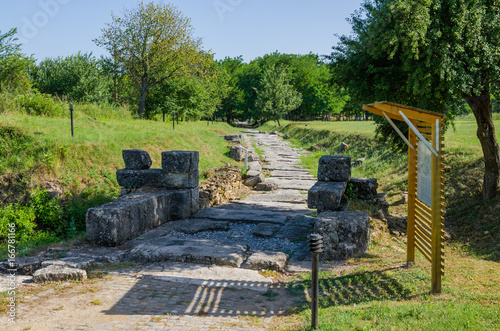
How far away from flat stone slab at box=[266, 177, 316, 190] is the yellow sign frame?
8.35m

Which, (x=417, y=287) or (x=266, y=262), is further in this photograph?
(x=266, y=262)

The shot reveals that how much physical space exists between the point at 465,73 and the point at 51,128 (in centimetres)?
1314

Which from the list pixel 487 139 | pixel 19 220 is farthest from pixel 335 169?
pixel 19 220

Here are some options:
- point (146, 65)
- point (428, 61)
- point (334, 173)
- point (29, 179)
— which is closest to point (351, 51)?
point (428, 61)

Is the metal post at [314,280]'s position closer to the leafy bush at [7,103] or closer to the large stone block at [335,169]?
the large stone block at [335,169]

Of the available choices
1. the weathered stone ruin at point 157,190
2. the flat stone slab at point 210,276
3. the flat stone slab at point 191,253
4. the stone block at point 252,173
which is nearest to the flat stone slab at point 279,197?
the stone block at point 252,173

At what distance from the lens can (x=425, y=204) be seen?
19.0 ft

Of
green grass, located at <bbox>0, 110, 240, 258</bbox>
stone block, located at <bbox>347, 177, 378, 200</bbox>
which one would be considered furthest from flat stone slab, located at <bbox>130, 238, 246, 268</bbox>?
stone block, located at <bbox>347, 177, 378, 200</bbox>

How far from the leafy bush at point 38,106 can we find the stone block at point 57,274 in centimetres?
1417

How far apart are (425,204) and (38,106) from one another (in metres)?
17.6

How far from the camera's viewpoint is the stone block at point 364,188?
9.60 m

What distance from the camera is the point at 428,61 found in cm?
→ 834

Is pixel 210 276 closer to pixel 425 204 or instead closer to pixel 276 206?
pixel 425 204

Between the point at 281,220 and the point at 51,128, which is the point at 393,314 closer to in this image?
the point at 281,220
